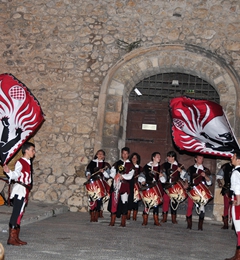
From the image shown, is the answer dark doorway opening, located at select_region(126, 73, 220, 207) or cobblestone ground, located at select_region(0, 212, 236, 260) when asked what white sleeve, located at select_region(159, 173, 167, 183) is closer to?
cobblestone ground, located at select_region(0, 212, 236, 260)

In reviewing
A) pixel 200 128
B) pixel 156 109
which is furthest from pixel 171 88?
pixel 200 128

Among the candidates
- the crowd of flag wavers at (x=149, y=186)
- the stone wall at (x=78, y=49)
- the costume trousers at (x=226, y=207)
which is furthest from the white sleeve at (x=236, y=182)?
the stone wall at (x=78, y=49)

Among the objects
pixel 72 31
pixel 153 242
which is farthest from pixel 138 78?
pixel 153 242

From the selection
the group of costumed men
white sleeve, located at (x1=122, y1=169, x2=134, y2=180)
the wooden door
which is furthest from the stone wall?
white sleeve, located at (x1=122, y1=169, x2=134, y2=180)

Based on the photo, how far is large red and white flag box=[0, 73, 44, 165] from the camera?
21.4 ft

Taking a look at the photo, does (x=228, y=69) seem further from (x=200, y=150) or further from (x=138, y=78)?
(x=200, y=150)

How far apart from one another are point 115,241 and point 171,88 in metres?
5.35

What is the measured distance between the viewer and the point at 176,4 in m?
10.4

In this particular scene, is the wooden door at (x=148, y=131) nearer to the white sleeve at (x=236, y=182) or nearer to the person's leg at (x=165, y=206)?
the person's leg at (x=165, y=206)

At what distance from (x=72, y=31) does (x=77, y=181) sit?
3.21 metres

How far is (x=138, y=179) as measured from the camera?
28.2ft

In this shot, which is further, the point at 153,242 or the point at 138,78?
the point at 138,78

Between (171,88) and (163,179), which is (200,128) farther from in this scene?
(171,88)

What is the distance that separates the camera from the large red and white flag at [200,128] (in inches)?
296
